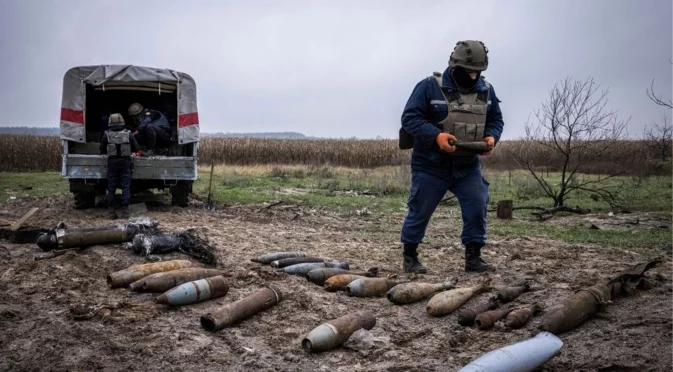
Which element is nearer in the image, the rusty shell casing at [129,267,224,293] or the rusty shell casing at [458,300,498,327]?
the rusty shell casing at [458,300,498,327]

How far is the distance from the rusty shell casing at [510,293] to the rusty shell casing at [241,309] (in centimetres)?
185

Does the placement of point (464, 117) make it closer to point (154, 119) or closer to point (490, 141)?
point (490, 141)

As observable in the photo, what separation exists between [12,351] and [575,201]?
43.6ft

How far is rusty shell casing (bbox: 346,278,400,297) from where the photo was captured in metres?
5.21

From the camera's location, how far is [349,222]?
10992 mm

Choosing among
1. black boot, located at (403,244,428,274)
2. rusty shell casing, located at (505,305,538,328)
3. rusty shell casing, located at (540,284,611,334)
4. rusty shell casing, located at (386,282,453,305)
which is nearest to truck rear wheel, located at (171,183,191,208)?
black boot, located at (403,244,428,274)

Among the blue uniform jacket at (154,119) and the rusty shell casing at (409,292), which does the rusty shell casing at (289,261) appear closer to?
the rusty shell casing at (409,292)

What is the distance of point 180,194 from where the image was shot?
12.4 meters

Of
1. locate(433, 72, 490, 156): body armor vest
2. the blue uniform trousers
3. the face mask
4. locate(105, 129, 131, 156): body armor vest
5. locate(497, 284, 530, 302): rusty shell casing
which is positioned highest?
the face mask

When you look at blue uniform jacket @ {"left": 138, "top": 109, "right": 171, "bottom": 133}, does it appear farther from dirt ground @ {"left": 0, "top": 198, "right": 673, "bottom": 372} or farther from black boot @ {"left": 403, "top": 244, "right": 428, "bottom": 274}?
black boot @ {"left": 403, "top": 244, "right": 428, "bottom": 274}

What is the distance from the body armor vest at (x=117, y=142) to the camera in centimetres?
1069

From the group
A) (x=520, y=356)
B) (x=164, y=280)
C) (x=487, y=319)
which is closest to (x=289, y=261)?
(x=164, y=280)

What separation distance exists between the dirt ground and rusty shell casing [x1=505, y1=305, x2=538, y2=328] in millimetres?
52

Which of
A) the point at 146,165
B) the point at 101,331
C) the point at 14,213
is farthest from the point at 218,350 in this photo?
the point at 14,213
